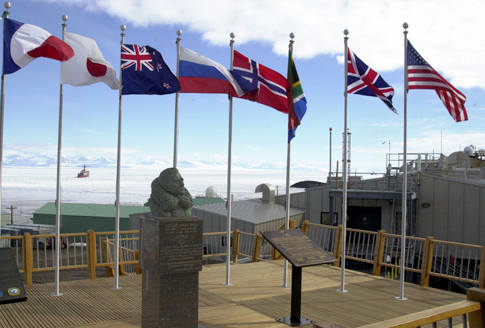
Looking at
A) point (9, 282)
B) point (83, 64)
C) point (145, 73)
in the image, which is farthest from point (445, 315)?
point (83, 64)

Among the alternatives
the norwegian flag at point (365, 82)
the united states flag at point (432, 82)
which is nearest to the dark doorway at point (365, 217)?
the united states flag at point (432, 82)

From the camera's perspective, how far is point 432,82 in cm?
927

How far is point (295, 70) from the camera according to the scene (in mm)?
10055

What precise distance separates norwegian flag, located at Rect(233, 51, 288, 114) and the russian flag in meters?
0.51

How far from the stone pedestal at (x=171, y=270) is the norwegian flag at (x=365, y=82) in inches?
207

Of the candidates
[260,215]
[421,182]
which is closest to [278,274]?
[260,215]

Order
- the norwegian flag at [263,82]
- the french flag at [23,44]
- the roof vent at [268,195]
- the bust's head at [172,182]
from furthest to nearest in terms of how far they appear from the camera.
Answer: the roof vent at [268,195], the norwegian flag at [263,82], the french flag at [23,44], the bust's head at [172,182]

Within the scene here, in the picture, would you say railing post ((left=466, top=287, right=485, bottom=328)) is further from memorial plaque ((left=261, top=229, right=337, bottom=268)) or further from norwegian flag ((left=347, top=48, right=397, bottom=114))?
norwegian flag ((left=347, top=48, right=397, bottom=114))

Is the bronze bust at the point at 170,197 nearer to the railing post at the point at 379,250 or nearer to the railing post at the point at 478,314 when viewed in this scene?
the railing post at the point at 478,314

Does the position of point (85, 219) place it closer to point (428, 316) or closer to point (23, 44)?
point (23, 44)

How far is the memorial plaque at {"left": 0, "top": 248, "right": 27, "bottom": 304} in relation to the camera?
7321mm

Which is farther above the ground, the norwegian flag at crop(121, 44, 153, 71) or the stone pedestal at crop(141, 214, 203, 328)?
the norwegian flag at crop(121, 44, 153, 71)

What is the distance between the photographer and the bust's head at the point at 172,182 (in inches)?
302

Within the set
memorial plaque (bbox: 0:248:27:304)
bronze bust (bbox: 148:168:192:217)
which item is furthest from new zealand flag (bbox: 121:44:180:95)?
memorial plaque (bbox: 0:248:27:304)
